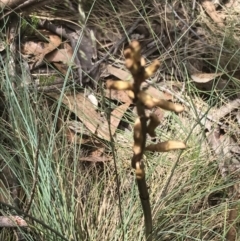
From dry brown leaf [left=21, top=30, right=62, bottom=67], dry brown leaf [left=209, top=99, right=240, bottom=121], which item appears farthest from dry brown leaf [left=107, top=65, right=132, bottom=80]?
dry brown leaf [left=209, top=99, right=240, bottom=121]

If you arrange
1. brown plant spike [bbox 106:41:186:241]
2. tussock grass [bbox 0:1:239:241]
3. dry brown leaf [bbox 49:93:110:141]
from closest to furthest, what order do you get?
brown plant spike [bbox 106:41:186:241]
tussock grass [bbox 0:1:239:241]
dry brown leaf [bbox 49:93:110:141]

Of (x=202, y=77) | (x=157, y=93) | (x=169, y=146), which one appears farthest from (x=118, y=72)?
(x=169, y=146)

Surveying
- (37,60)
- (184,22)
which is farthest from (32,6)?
(184,22)

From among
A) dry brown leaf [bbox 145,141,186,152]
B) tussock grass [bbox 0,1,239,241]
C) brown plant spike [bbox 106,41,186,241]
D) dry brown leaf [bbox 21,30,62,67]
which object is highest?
brown plant spike [bbox 106,41,186,241]

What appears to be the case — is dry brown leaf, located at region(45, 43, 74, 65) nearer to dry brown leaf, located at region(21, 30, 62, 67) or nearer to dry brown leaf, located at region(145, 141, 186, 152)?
dry brown leaf, located at region(21, 30, 62, 67)

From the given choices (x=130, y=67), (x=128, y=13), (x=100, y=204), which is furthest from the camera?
(x=128, y=13)

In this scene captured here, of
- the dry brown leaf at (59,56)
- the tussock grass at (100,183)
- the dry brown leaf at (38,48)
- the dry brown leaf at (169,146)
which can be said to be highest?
the dry brown leaf at (169,146)

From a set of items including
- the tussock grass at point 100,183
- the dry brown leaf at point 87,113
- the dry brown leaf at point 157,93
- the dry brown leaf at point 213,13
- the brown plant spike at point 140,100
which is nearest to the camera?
the brown plant spike at point 140,100

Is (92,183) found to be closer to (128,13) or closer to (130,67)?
(128,13)

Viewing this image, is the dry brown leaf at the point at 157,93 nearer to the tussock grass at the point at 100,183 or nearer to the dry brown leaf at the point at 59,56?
the tussock grass at the point at 100,183

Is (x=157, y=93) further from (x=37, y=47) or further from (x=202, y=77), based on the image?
(x=37, y=47)

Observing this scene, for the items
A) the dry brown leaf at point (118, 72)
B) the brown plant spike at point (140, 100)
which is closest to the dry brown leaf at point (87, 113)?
the dry brown leaf at point (118, 72)
